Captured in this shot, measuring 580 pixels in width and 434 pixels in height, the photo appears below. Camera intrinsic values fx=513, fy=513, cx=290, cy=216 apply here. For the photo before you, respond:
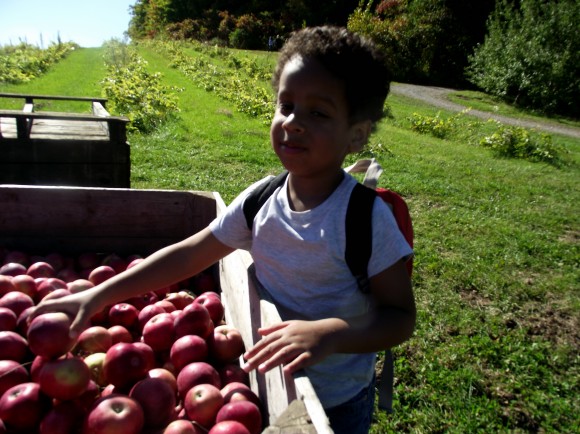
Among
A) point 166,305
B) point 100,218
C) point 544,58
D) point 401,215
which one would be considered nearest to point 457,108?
point 544,58

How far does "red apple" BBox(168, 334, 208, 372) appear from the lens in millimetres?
1978

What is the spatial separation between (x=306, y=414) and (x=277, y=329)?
36cm

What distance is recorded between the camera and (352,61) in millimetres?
1595

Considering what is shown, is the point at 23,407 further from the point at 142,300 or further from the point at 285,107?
the point at 285,107

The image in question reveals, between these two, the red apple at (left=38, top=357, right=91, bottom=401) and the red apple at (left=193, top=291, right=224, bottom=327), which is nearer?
the red apple at (left=38, top=357, right=91, bottom=401)

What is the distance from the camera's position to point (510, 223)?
6.40 metres

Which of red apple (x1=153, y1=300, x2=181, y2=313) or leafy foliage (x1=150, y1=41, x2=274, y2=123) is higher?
leafy foliage (x1=150, y1=41, x2=274, y2=123)

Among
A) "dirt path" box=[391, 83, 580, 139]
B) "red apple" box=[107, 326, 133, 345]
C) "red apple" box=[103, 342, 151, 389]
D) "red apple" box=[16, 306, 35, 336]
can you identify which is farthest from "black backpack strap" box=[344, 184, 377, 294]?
"dirt path" box=[391, 83, 580, 139]

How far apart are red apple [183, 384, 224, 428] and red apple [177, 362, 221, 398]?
87mm

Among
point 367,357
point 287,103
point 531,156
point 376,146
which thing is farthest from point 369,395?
point 531,156

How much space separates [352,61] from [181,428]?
1.28 meters

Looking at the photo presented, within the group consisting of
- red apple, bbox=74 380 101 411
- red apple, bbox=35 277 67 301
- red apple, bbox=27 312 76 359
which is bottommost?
red apple, bbox=74 380 101 411

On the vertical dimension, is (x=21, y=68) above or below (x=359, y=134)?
below

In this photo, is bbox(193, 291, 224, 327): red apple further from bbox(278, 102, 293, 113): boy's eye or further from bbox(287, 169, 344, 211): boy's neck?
bbox(278, 102, 293, 113): boy's eye
